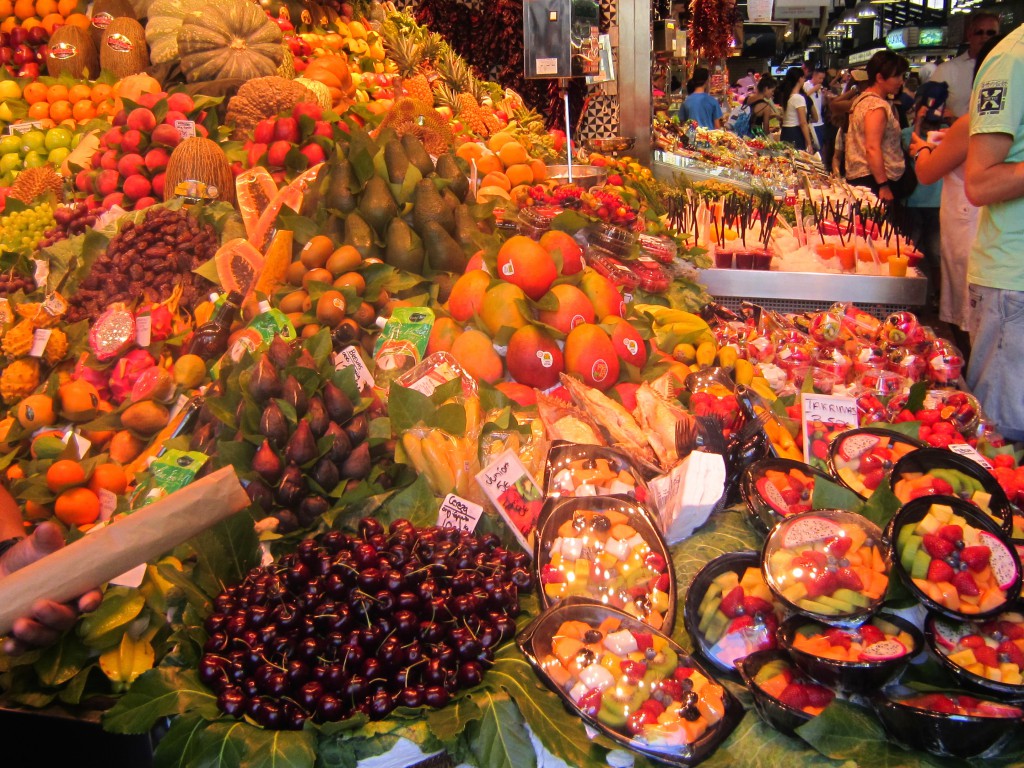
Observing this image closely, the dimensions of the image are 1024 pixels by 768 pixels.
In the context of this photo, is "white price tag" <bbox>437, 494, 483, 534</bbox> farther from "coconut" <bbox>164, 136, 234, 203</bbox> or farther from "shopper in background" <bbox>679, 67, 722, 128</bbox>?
"shopper in background" <bbox>679, 67, 722, 128</bbox>

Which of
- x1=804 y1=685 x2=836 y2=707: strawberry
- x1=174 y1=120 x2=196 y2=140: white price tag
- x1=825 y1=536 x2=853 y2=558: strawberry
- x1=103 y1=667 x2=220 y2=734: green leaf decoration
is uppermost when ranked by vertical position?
x1=174 y1=120 x2=196 y2=140: white price tag

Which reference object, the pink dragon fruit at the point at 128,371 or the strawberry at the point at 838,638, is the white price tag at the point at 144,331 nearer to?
Answer: the pink dragon fruit at the point at 128,371

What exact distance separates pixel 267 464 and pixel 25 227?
267 cm

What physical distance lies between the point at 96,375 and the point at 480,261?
1.42m

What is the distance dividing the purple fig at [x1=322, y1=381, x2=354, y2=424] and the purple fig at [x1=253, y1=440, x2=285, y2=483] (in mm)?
187

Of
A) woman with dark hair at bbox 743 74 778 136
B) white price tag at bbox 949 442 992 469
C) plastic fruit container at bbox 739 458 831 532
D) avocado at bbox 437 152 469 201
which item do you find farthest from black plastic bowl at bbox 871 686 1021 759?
woman with dark hair at bbox 743 74 778 136

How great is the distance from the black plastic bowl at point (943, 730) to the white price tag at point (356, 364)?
59.5 inches

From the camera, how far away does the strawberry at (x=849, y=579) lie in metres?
1.44

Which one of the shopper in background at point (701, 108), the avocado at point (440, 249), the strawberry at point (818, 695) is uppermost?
the shopper in background at point (701, 108)

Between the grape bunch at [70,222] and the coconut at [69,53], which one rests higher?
the coconut at [69,53]

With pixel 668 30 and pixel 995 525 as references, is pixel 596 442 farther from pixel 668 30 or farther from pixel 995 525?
pixel 668 30

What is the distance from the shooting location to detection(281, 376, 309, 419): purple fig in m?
1.96

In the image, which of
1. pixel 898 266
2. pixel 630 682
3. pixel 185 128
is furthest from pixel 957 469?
pixel 185 128

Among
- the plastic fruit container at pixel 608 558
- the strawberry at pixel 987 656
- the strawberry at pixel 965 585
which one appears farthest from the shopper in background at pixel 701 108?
the strawberry at pixel 987 656
